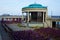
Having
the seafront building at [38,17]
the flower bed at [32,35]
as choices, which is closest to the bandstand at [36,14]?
the seafront building at [38,17]

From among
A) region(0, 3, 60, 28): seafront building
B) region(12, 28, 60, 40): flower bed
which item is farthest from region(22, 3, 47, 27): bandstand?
region(12, 28, 60, 40): flower bed

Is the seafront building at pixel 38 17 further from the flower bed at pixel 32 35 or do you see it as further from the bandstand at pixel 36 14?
the flower bed at pixel 32 35

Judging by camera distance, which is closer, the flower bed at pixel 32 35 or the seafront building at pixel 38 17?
the flower bed at pixel 32 35

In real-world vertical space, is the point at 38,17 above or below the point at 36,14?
below

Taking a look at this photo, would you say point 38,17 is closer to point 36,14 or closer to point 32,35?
point 36,14

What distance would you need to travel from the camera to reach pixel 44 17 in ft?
101

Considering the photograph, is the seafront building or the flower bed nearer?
the flower bed

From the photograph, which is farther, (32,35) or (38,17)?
(38,17)

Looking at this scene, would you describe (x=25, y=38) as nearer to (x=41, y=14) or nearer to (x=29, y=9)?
(x=29, y=9)

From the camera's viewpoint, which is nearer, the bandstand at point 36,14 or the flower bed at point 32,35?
the flower bed at point 32,35

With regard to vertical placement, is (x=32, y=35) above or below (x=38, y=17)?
above

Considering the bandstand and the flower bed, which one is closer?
the flower bed

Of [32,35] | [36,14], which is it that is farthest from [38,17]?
[32,35]

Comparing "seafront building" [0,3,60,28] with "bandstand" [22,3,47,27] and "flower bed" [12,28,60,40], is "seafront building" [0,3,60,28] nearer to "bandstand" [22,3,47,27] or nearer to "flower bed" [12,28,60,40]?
"bandstand" [22,3,47,27]
